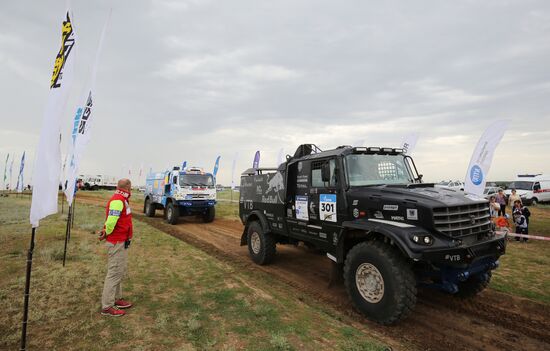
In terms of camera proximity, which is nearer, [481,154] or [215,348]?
[215,348]

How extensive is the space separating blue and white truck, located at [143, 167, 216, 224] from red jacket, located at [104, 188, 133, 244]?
1024cm

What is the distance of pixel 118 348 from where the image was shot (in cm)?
375

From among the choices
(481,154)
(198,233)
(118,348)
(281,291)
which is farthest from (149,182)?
(481,154)

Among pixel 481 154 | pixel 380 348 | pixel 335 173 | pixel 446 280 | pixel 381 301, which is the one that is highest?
pixel 481 154

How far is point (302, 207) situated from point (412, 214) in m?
2.53

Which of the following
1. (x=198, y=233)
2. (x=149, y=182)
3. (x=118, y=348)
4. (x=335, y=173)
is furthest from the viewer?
(x=149, y=182)

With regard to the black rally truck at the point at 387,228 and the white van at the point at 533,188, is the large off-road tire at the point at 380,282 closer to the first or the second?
the black rally truck at the point at 387,228

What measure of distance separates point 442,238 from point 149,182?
1774 cm

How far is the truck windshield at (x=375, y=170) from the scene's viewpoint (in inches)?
221

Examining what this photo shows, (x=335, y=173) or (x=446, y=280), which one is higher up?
(x=335, y=173)

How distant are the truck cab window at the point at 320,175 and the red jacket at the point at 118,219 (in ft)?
11.6

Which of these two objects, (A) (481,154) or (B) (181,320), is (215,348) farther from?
(A) (481,154)

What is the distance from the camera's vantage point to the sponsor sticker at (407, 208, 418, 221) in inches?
176

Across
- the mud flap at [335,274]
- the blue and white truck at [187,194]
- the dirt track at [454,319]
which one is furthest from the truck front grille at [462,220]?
the blue and white truck at [187,194]
